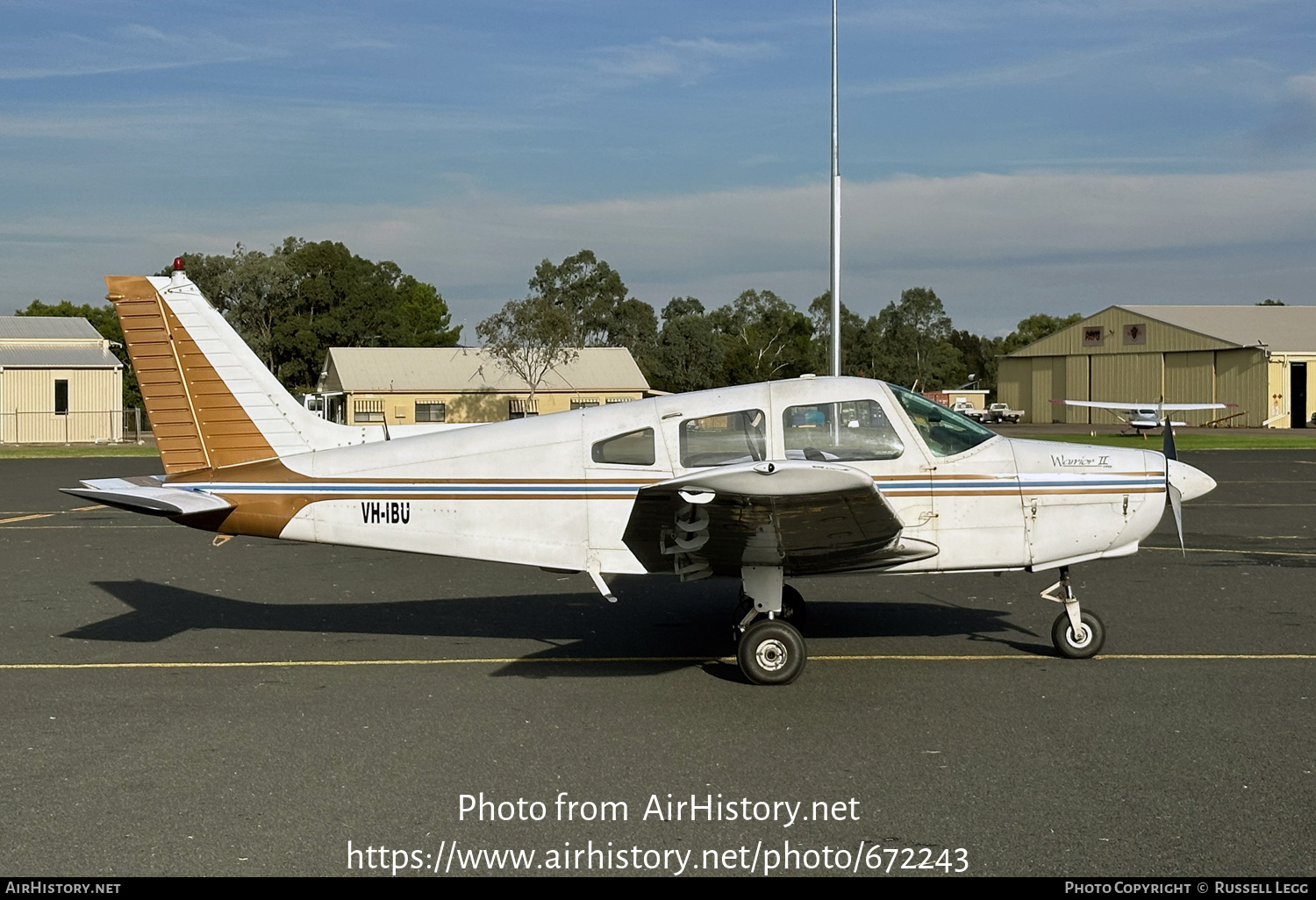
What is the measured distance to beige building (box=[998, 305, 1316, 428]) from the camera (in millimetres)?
60875

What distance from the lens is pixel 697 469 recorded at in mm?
8555

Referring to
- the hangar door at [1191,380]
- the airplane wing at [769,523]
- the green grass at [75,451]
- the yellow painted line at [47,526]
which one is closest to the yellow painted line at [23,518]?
the yellow painted line at [47,526]

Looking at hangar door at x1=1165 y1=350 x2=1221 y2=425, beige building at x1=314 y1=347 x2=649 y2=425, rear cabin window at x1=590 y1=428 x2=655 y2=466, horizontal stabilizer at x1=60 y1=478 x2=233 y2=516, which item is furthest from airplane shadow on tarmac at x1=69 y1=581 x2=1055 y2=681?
hangar door at x1=1165 y1=350 x2=1221 y2=425

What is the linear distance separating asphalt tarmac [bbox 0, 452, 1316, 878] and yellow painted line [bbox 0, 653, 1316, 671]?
1.6 inches

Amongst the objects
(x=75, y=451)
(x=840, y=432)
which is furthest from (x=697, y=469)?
(x=75, y=451)

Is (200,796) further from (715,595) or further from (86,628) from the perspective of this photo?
(715,595)

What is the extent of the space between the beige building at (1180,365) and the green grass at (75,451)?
50.9m

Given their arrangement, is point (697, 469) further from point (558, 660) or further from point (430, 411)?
point (430, 411)

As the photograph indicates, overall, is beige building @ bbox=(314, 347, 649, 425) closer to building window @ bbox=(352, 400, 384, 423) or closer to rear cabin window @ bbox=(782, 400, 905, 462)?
building window @ bbox=(352, 400, 384, 423)

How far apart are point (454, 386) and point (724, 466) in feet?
178

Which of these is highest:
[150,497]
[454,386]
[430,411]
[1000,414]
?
[454,386]
